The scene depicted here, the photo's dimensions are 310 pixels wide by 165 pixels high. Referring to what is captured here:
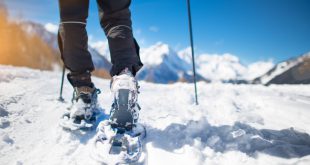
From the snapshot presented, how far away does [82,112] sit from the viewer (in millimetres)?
2516

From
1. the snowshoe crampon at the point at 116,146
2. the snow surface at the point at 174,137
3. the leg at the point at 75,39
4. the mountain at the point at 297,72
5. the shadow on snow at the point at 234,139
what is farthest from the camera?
the mountain at the point at 297,72

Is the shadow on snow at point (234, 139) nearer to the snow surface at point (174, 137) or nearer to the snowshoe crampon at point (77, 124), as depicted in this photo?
the snow surface at point (174, 137)

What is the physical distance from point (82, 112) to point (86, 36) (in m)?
0.71

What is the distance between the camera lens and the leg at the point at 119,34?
229cm

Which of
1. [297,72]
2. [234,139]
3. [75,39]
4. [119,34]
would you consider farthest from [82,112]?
[297,72]

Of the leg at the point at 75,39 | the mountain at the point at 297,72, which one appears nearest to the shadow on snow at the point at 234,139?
the leg at the point at 75,39

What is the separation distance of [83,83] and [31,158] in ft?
2.67

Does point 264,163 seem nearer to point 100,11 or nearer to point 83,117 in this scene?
point 83,117

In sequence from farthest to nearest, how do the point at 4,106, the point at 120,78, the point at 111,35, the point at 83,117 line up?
the point at 4,106, the point at 83,117, the point at 111,35, the point at 120,78

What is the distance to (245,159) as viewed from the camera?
2076mm

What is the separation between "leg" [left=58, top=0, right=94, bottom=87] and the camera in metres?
2.41

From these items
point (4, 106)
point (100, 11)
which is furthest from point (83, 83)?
point (4, 106)

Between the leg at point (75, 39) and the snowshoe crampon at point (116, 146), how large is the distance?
0.61 m

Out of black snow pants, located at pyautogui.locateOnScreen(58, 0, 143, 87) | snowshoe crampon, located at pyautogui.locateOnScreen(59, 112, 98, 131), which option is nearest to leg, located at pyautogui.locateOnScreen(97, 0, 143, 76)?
black snow pants, located at pyautogui.locateOnScreen(58, 0, 143, 87)
